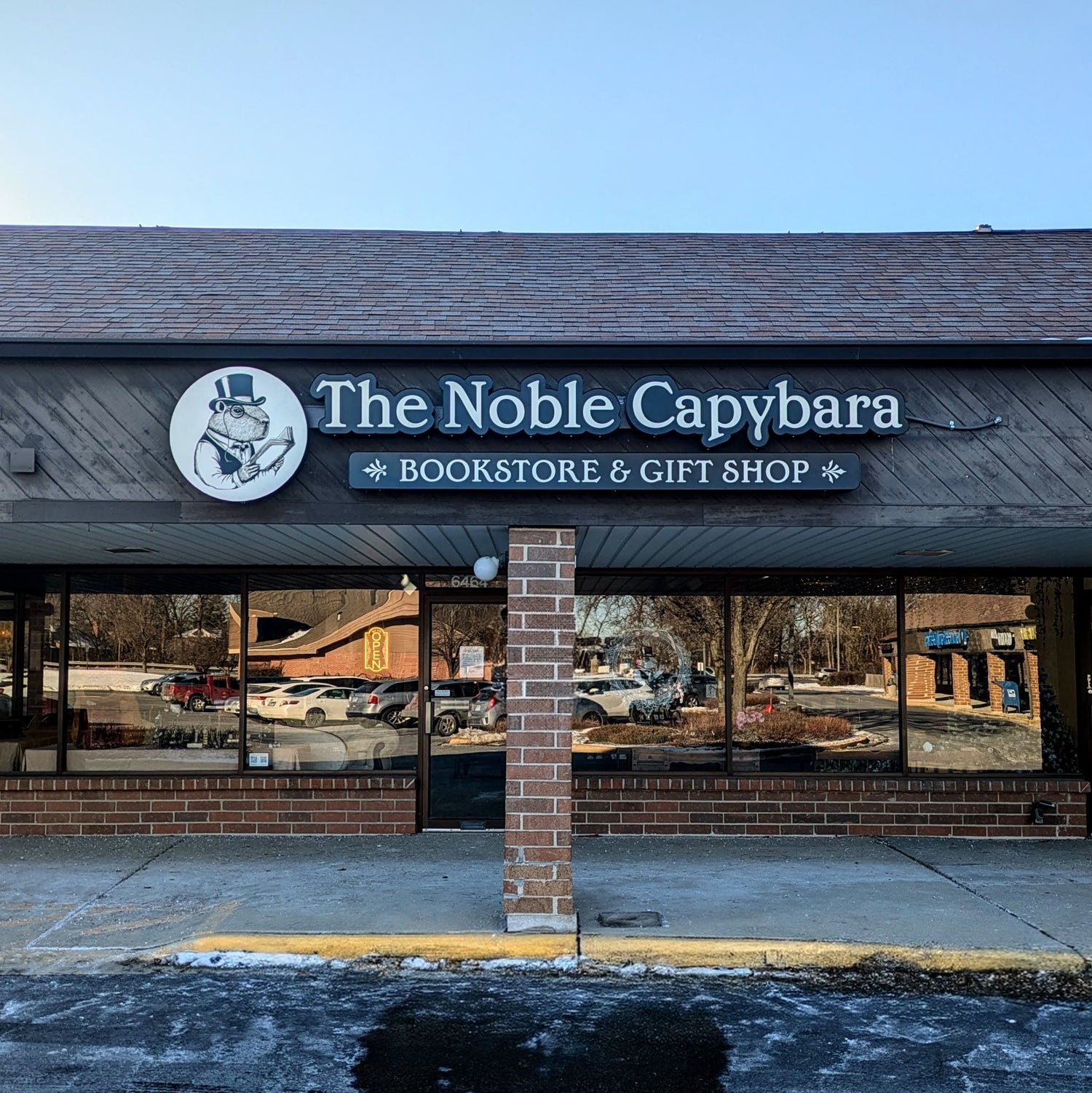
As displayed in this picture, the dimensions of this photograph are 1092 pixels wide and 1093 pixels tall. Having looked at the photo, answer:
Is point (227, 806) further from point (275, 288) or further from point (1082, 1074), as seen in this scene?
point (1082, 1074)

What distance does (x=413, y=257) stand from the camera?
11.7 meters

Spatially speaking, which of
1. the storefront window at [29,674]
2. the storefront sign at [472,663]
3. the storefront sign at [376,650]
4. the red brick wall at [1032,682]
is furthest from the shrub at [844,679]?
the storefront window at [29,674]

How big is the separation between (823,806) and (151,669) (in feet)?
22.2

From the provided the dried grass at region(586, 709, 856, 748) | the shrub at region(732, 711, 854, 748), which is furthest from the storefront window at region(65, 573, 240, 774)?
the shrub at region(732, 711, 854, 748)

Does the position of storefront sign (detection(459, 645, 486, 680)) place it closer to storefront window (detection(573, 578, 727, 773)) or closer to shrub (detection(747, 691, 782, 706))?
storefront window (detection(573, 578, 727, 773))

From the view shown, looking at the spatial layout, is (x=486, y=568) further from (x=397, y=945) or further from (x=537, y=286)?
(x=537, y=286)

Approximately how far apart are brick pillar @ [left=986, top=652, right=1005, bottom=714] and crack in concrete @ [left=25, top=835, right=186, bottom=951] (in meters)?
8.03

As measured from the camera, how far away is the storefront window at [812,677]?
11062 millimetres

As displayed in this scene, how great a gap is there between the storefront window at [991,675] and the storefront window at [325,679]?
5.07m

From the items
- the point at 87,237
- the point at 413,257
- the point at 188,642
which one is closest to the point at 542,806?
the point at 188,642

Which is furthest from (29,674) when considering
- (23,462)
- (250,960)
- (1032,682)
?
(1032,682)

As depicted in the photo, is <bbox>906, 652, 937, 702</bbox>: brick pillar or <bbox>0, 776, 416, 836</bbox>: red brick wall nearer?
<bbox>0, 776, 416, 836</bbox>: red brick wall

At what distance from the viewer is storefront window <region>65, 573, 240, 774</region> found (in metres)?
11.0

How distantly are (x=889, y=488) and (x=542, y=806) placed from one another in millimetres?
3247
